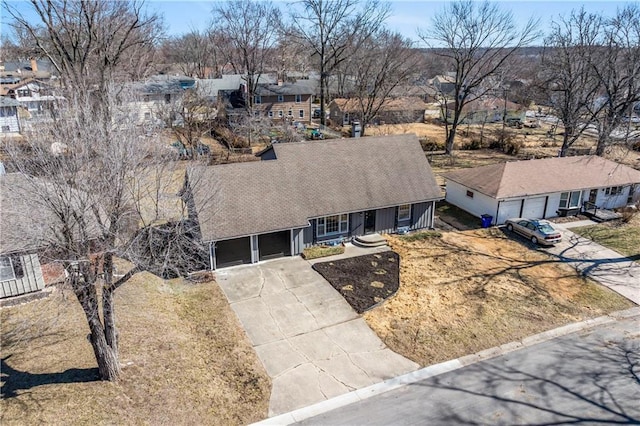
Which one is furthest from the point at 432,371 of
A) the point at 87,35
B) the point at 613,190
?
the point at 87,35

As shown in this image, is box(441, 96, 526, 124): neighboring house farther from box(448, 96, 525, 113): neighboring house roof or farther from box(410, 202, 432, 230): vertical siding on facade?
box(410, 202, 432, 230): vertical siding on facade

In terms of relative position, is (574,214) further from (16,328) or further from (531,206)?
(16,328)

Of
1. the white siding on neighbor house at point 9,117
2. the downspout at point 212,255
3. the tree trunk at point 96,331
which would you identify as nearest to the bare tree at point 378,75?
the downspout at point 212,255

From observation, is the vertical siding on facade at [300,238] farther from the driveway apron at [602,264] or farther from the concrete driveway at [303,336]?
the driveway apron at [602,264]

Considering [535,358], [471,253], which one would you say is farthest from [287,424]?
[471,253]

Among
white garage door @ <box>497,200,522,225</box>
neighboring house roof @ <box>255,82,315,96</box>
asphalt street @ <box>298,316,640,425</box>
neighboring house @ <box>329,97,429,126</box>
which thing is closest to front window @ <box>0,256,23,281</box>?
asphalt street @ <box>298,316,640,425</box>

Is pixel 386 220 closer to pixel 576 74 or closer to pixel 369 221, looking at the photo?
pixel 369 221
